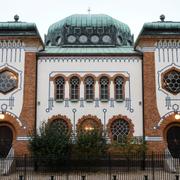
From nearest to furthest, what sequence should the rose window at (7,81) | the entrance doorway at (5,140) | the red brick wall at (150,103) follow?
the red brick wall at (150,103) → the entrance doorway at (5,140) → the rose window at (7,81)

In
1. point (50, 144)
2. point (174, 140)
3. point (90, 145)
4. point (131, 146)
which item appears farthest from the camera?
point (174, 140)

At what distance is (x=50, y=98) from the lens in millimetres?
27203

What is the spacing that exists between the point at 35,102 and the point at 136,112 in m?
6.70

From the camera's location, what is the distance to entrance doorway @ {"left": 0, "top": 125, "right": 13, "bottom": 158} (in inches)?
1045

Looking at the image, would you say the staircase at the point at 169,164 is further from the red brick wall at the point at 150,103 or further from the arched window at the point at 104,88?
the arched window at the point at 104,88

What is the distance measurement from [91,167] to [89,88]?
17.7 feet

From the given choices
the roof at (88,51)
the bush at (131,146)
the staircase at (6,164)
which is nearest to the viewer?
the staircase at (6,164)

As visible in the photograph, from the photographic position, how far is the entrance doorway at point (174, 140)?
26734mm

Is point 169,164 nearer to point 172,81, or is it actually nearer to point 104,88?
point 172,81

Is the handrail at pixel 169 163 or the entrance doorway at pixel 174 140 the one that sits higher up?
the entrance doorway at pixel 174 140

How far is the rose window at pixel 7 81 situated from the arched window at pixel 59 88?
2.73 m

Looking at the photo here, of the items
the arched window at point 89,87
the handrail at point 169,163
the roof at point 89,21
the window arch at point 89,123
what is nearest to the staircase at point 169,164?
the handrail at point 169,163

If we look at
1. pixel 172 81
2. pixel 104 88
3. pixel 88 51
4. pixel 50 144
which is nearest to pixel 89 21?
pixel 88 51

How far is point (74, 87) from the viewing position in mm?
27531
